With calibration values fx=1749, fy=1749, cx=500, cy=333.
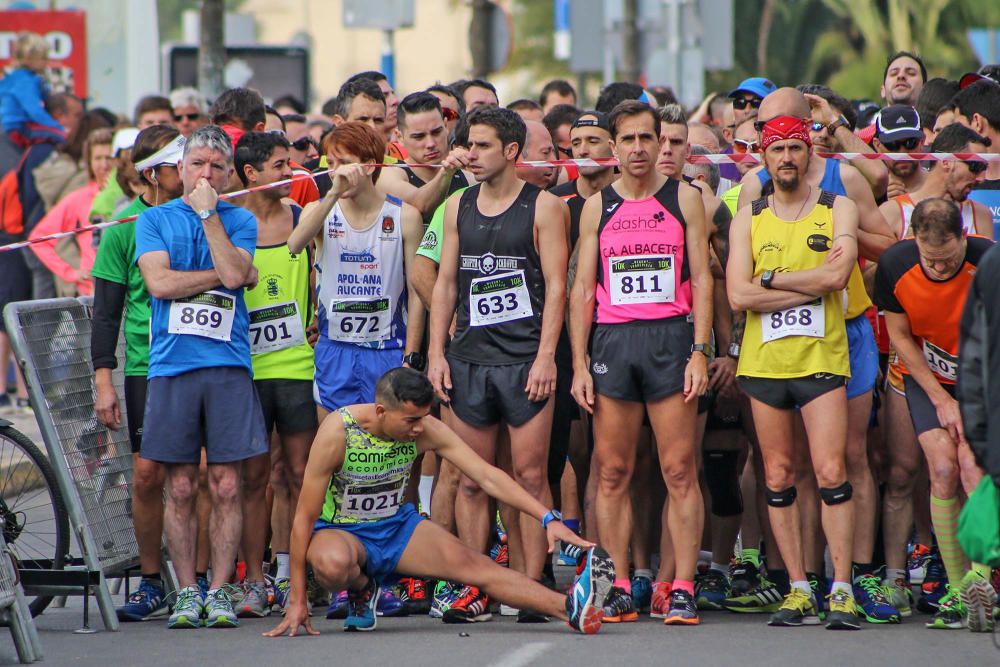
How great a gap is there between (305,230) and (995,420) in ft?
12.4

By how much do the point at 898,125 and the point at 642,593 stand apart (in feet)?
9.91

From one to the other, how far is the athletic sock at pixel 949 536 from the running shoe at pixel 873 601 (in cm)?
31

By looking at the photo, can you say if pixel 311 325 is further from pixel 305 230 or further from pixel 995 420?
pixel 995 420

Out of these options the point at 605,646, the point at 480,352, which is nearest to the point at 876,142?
the point at 480,352

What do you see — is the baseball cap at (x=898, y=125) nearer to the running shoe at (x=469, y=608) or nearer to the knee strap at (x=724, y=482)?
the knee strap at (x=724, y=482)

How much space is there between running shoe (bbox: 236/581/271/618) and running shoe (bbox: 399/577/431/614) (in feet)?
2.24

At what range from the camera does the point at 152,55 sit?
2108cm

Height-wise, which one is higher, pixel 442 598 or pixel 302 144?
pixel 302 144

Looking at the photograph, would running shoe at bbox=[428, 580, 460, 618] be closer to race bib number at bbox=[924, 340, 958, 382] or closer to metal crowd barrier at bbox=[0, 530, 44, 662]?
metal crowd barrier at bbox=[0, 530, 44, 662]

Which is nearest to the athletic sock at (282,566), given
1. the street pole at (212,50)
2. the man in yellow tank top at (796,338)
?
the man in yellow tank top at (796,338)

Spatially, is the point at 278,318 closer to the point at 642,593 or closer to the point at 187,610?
the point at 187,610

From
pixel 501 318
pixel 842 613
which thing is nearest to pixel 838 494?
pixel 842 613

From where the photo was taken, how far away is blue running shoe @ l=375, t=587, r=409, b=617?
8.59 meters

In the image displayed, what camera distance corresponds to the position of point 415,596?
8.73 meters
